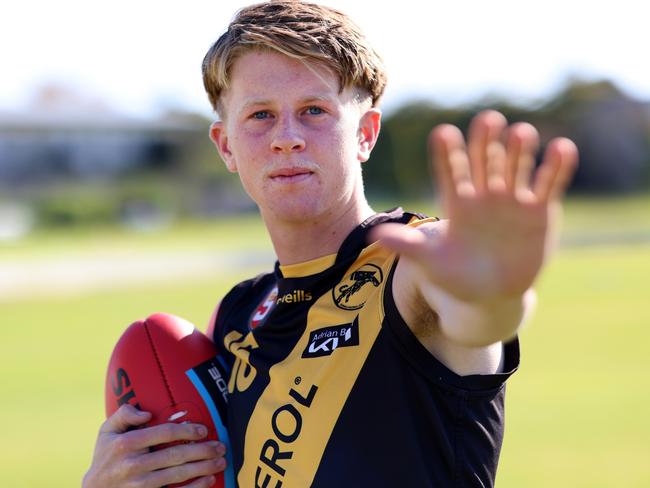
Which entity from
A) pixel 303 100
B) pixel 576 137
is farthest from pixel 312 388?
pixel 576 137

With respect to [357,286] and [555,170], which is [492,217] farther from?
[357,286]

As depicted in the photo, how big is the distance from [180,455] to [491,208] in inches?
51.9

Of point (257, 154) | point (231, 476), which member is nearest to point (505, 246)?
point (257, 154)

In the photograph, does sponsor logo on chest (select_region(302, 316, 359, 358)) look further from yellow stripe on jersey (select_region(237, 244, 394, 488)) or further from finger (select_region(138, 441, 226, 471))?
finger (select_region(138, 441, 226, 471))

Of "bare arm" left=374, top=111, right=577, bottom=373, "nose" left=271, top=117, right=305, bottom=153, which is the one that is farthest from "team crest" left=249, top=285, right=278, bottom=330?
"bare arm" left=374, top=111, right=577, bottom=373

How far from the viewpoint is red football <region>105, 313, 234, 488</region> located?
271 cm

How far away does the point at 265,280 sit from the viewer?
3016 millimetres

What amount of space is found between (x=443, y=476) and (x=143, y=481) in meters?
0.85

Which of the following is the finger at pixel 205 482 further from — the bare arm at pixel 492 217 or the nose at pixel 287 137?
the bare arm at pixel 492 217

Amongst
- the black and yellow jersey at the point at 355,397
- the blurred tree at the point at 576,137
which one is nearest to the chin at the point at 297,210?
the black and yellow jersey at the point at 355,397

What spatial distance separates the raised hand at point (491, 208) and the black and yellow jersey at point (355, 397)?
463mm

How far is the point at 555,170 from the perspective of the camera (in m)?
1.52

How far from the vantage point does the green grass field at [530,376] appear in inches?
256

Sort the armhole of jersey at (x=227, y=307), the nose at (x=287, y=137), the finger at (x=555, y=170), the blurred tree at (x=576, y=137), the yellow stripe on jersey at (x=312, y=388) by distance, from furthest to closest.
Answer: the blurred tree at (x=576, y=137) < the armhole of jersey at (x=227, y=307) < the nose at (x=287, y=137) < the yellow stripe on jersey at (x=312, y=388) < the finger at (x=555, y=170)
